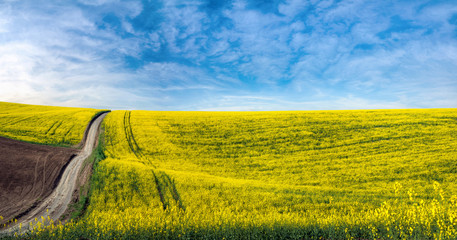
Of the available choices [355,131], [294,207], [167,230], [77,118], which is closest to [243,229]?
[167,230]

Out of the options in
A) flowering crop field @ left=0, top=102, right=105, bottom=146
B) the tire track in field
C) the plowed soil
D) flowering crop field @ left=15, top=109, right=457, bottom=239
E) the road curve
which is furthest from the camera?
flowering crop field @ left=0, top=102, right=105, bottom=146

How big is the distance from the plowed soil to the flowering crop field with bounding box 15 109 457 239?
4230 millimetres

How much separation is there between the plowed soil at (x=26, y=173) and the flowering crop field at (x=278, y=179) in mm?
4230

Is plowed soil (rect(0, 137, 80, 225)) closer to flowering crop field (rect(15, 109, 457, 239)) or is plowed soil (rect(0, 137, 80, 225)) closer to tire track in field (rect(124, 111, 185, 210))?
flowering crop field (rect(15, 109, 457, 239))

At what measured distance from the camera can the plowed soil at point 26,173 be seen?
18266mm

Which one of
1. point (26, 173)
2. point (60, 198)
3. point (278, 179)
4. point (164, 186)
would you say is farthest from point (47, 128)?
point (278, 179)

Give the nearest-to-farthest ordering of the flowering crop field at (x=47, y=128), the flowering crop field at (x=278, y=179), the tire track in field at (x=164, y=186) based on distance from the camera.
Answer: the flowering crop field at (x=278, y=179)
the tire track in field at (x=164, y=186)
the flowering crop field at (x=47, y=128)

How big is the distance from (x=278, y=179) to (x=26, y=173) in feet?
80.8

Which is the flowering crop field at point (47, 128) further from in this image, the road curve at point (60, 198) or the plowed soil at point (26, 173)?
the road curve at point (60, 198)

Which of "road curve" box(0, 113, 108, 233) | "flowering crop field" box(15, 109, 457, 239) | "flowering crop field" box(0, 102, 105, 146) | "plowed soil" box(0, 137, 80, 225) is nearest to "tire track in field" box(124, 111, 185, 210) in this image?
"flowering crop field" box(15, 109, 457, 239)

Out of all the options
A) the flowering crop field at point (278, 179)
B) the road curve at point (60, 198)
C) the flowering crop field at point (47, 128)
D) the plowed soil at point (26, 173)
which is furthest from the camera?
the flowering crop field at point (47, 128)

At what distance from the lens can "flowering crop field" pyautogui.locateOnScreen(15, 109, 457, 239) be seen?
1076 cm

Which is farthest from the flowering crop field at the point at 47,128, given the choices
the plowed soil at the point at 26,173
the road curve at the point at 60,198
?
the road curve at the point at 60,198

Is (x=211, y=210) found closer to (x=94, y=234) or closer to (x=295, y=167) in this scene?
(x=94, y=234)
